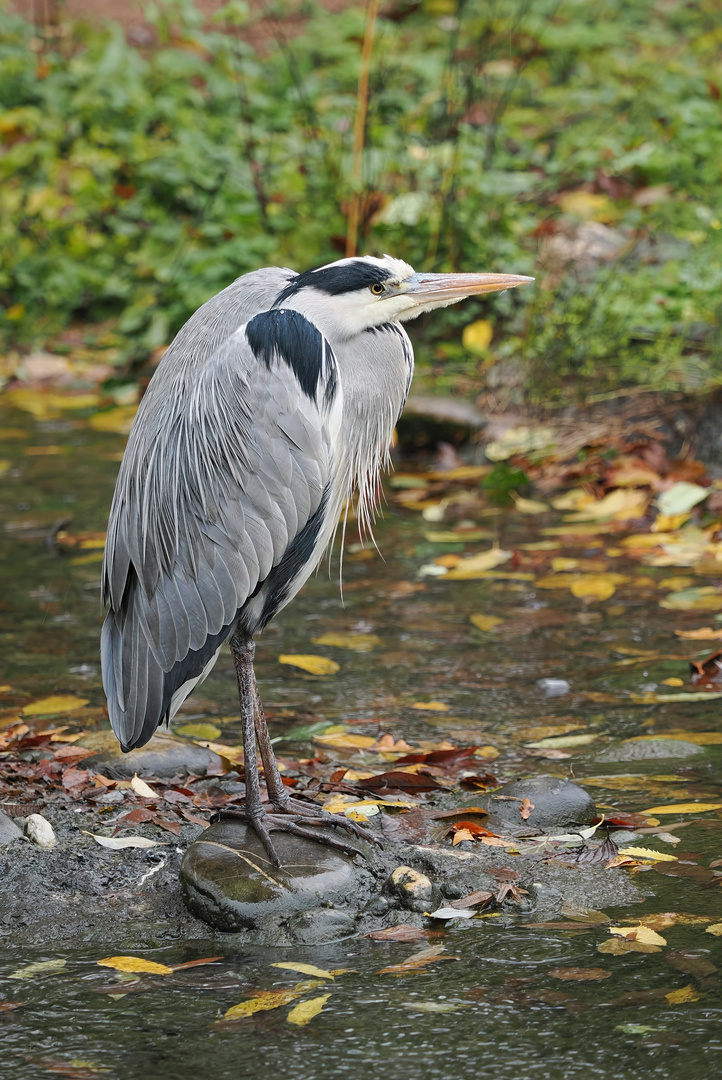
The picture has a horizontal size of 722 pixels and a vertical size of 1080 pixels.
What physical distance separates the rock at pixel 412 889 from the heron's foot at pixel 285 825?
15 cm

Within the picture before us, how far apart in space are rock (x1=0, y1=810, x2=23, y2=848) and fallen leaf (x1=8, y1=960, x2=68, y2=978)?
45 cm

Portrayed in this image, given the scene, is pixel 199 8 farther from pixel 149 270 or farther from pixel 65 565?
pixel 65 565

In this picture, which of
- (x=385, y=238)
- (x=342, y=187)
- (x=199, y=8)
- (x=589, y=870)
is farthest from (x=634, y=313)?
(x=199, y=8)

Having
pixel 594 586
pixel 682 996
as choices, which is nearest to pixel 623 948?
pixel 682 996

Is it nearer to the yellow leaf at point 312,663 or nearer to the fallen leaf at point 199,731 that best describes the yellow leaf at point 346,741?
the fallen leaf at point 199,731

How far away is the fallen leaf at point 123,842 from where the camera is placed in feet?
10.6

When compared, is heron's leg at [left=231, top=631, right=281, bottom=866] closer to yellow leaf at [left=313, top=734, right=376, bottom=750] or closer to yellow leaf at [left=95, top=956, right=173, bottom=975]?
yellow leaf at [left=95, top=956, right=173, bottom=975]

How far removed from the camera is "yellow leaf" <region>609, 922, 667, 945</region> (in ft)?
9.11

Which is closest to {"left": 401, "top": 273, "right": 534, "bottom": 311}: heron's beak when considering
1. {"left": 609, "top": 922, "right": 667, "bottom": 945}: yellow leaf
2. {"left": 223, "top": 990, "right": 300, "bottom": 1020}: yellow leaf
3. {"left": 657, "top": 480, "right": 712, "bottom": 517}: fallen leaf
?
{"left": 609, "top": 922, "right": 667, "bottom": 945}: yellow leaf

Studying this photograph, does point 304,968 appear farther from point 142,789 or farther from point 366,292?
point 366,292

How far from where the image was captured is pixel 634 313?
6.85 m

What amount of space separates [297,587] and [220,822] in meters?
0.72

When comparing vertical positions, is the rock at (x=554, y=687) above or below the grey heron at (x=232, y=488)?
below

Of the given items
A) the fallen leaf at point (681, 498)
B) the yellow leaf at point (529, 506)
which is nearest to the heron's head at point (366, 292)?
the fallen leaf at point (681, 498)
